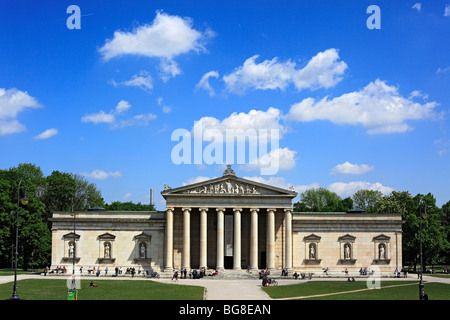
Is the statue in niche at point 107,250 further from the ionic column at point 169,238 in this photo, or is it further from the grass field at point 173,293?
the grass field at point 173,293

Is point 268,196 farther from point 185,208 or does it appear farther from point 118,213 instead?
point 118,213

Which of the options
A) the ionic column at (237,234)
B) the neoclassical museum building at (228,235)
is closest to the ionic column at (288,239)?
the neoclassical museum building at (228,235)

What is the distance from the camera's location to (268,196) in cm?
8250

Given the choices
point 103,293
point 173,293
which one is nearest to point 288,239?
point 173,293

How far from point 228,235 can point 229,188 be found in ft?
25.3

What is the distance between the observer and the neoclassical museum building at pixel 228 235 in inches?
3241

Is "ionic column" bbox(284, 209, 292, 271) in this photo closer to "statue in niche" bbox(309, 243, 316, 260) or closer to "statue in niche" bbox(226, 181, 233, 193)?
"statue in niche" bbox(309, 243, 316, 260)

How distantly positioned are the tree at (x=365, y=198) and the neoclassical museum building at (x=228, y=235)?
59.8m

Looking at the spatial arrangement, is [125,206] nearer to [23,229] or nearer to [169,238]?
[23,229]

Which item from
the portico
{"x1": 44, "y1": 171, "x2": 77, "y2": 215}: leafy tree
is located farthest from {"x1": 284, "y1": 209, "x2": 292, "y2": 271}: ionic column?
{"x1": 44, "y1": 171, "x2": 77, "y2": 215}: leafy tree

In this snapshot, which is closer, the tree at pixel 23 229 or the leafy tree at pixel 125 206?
the tree at pixel 23 229

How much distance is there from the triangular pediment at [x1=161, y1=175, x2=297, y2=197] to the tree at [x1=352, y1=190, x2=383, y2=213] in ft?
230
